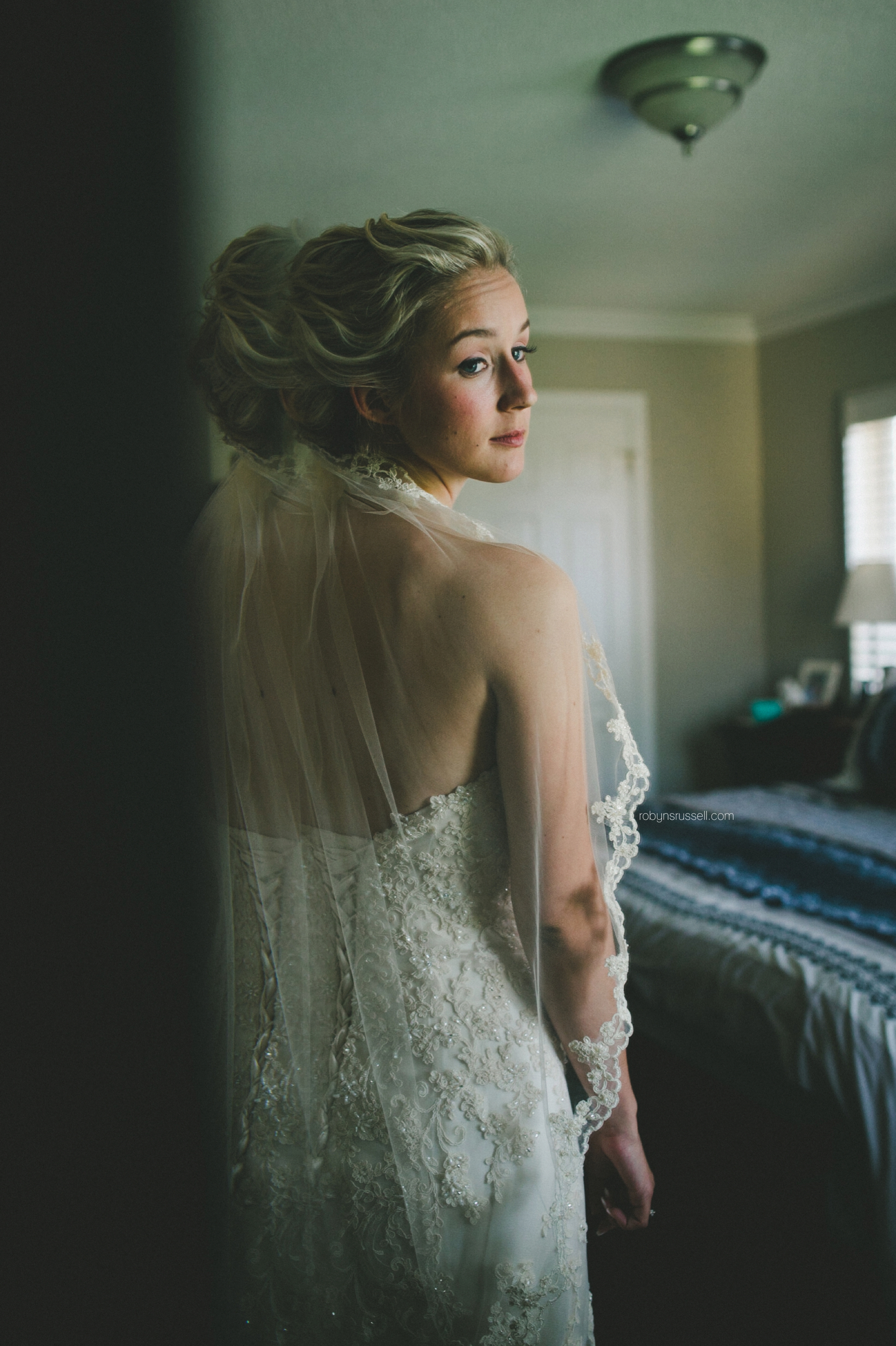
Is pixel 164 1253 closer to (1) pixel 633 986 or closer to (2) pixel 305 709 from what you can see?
(2) pixel 305 709

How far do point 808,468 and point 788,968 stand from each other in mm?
3606

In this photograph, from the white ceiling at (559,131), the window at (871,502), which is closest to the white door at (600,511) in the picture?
the white ceiling at (559,131)

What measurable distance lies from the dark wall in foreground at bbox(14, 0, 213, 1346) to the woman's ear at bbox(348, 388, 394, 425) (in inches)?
22.0

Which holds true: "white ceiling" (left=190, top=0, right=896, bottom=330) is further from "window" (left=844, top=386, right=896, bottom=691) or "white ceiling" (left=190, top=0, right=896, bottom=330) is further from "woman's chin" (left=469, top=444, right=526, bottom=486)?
"window" (left=844, top=386, right=896, bottom=691)

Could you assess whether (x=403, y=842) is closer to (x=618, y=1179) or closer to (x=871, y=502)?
(x=618, y=1179)

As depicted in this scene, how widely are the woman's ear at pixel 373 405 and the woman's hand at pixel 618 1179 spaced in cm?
76

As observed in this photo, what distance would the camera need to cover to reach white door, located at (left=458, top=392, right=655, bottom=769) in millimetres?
4473

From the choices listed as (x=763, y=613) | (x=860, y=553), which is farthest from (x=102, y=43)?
(x=763, y=613)

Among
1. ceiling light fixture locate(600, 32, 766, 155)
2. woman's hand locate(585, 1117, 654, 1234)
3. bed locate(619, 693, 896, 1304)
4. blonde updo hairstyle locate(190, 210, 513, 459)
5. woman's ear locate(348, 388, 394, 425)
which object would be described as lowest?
bed locate(619, 693, 896, 1304)

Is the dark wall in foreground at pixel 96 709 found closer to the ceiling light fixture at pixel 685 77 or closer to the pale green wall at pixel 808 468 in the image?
the ceiling light fixture at pixel 685 77

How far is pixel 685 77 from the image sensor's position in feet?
7.57

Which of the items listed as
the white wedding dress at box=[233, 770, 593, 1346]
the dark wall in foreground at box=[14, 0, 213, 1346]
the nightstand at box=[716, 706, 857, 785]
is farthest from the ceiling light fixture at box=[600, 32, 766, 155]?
the nightstand at box=[716, 706, 857, 785]

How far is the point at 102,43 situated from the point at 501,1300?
3.16ft

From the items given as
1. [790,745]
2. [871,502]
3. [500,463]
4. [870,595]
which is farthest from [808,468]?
[500,463]
